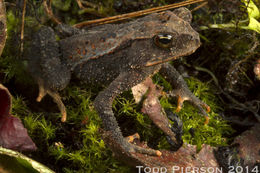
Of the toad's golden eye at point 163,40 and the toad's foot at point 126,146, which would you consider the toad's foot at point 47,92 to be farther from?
the toad's golden eye at point 163,40

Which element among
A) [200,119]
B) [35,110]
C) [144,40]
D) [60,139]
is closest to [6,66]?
[35,110]

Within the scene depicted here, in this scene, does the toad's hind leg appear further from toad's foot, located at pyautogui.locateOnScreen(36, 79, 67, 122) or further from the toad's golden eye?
the toad's golden eye

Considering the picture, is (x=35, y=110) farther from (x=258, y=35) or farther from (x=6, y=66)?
(x=258, y=35)

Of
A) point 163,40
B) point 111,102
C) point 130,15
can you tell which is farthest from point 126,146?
point 130,15

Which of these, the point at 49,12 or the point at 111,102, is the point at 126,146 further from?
the point at 49,12

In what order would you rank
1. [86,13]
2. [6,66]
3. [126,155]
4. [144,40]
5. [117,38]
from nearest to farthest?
[126,155]
[144,40]
[117,38]
[6,66]
[86,13]

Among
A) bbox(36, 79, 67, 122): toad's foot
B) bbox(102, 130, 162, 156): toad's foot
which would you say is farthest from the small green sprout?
bbox(36, 79, 67, 122): toad's foot

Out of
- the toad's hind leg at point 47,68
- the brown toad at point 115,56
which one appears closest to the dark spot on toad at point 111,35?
the brown toad at point 115,56
